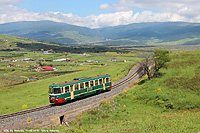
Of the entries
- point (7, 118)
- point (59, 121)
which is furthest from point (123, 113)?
point (7, 118)

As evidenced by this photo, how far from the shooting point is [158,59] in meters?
49.6

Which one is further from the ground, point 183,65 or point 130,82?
point 183,65

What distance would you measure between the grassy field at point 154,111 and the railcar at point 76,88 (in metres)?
5.51

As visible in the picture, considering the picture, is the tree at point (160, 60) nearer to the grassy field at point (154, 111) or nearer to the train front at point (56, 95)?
the grassy field at point (154, 111)

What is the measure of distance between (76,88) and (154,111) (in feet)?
52.1

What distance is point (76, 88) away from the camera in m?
36.4

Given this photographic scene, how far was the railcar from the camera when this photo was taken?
33281mm

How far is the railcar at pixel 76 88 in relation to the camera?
109 feet

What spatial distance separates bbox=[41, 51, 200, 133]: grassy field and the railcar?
5.51 metres

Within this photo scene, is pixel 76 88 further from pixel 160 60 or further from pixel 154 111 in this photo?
pixel 160 60

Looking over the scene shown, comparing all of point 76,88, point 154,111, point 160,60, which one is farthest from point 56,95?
point 160,60

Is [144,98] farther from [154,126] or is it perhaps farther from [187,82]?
[154,126]

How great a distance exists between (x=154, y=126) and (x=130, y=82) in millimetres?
34896

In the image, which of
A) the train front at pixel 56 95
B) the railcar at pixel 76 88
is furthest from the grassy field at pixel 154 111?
the railcar at pixel 76 88
